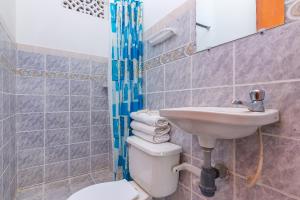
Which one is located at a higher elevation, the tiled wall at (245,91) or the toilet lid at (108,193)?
the tiled wall at (245,91)

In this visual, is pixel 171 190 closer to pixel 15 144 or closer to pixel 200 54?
pixel 200 54

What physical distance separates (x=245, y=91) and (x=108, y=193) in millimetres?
987

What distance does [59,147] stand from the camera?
1.92 metres

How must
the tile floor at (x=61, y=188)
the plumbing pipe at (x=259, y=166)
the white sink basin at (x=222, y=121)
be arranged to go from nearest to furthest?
the white sink basin at (x=222, y=121) → the plumbing pipe at (x=259, y=166) → the tile floor at (x=61, y=188)

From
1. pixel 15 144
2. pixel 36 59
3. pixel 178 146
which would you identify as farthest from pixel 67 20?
pixel 178 146

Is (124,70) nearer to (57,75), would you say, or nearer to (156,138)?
(156,138)

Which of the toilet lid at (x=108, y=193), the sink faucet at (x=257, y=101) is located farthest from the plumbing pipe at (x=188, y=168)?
the sink faucet at (x=257, y=101)

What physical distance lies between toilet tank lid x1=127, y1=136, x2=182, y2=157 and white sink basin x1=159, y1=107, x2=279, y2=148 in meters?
0.32

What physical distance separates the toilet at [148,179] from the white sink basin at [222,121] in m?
0.36

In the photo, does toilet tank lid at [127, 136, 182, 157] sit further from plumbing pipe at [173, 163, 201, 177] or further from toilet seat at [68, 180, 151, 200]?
toilet seat at [68, 180, 151, 200]

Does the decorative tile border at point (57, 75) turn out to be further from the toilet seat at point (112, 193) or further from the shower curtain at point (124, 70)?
the toilet seat at point (112, 193)

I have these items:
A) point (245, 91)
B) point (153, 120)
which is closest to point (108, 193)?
point (153, 120)

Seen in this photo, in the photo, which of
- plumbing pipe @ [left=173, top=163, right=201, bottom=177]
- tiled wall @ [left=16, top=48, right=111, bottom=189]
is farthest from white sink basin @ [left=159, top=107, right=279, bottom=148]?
tiled wall @ [left=16, top=48, right=111, bottom=189]

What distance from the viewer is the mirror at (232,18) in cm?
71
